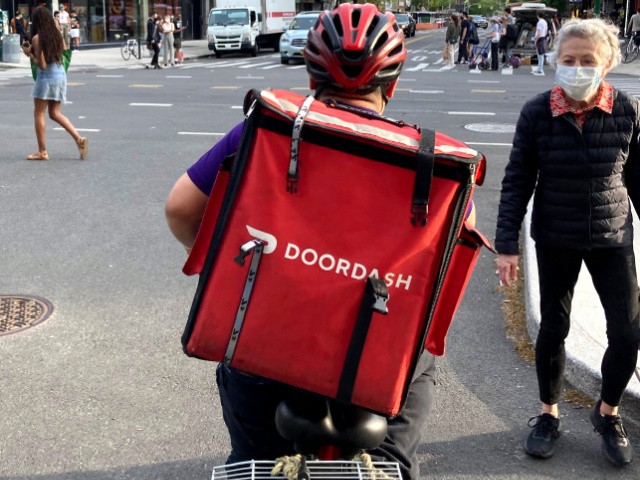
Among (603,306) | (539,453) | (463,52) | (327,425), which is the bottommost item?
(539,453)

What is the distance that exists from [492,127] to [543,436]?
1098 centimetres

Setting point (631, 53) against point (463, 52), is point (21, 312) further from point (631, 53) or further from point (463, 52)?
point (631, 53)

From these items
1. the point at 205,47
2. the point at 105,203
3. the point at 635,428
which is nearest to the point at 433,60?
the point at 205,47

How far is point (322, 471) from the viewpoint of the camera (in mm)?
1993

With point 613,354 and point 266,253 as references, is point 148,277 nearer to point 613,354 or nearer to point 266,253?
point 613,354

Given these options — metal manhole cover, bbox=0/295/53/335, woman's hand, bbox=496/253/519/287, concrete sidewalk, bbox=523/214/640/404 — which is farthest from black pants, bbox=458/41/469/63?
woman's hand, bbox=496/253/519/287

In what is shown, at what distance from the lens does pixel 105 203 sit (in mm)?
9016

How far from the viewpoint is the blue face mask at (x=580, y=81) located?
3676mm

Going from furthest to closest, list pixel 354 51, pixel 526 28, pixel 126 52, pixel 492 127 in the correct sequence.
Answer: pixel 126 52 < pixel 526 28 < pixel 492 127 < pixel 354 51

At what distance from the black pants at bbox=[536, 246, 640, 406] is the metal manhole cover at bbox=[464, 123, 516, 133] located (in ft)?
34.3

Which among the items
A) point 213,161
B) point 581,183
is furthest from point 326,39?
point 581,183

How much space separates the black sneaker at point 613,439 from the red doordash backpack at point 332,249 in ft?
7.96

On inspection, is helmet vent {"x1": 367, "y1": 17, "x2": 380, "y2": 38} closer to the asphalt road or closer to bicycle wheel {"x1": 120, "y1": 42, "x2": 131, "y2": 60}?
the asphalt road

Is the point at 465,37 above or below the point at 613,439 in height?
above
